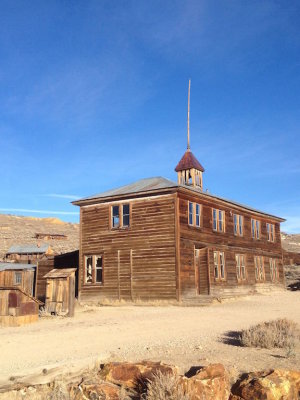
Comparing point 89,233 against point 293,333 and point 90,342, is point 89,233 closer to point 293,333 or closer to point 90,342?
point 90,342

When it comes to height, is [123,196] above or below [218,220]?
above

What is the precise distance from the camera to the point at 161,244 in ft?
78.0

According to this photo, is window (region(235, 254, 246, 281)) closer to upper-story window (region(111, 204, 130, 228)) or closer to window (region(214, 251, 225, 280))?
window (region(214, 251, 225, 280))

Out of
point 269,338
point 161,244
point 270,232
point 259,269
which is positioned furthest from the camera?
point 270,232

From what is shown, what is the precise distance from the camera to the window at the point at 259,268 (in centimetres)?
3225

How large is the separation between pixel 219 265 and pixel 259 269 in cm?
684

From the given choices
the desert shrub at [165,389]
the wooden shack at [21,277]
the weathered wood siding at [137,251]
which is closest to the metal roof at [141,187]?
Answer: the weathered wood siding at [137,251]

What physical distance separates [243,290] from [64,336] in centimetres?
1937

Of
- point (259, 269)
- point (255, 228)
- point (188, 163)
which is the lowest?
point (259, 269)

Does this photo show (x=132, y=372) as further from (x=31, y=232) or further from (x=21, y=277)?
(x=31, y=232)

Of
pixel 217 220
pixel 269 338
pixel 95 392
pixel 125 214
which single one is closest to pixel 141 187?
pixel 125 214

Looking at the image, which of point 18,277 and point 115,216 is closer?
point 115,216

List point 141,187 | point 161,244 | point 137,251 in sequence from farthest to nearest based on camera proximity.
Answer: point 141,187 → point 137,251 → point 161,244

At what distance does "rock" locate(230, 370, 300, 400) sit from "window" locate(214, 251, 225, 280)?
1966 centimetres
